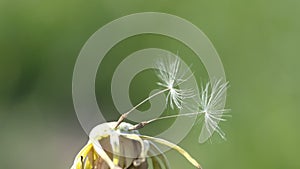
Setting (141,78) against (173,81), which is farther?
(141,78)

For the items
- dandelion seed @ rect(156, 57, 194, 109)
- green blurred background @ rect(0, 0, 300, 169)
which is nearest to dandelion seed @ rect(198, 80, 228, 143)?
dandelion seed @ rect(156, 57, 194, 109)

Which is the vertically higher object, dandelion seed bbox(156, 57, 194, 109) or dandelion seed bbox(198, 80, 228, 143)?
dandelion seed bbox(156, 57, 194, 109)

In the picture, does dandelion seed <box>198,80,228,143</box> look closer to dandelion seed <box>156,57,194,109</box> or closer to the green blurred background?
dandelion seed <box>156,57,194,109</box>

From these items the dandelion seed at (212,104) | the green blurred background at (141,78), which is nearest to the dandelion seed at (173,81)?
the dandelion seed at (212,104)

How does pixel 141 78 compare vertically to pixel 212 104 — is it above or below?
above

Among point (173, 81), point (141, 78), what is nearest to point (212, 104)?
point (173, 81)

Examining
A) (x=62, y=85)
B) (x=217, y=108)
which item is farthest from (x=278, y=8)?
(x=217, y=108)

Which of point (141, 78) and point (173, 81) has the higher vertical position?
point (141, 78)

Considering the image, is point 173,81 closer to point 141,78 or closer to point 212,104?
point 212,104

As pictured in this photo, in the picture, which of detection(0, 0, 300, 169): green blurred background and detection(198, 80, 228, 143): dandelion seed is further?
detection(0, 0, 300, 169): green blurred background

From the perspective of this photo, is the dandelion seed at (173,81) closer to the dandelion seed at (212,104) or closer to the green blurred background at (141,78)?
the dandelion seed at (212,104)
